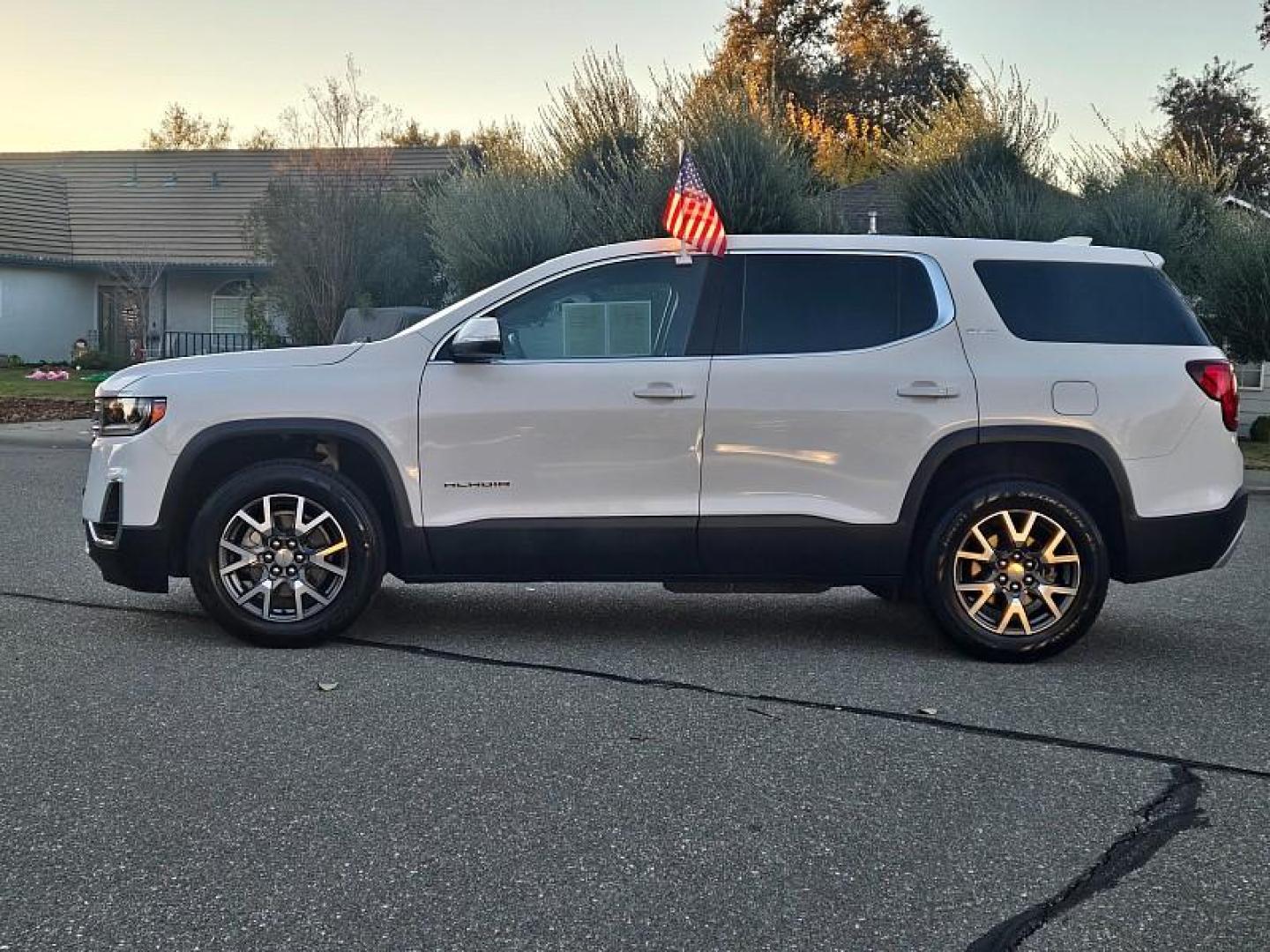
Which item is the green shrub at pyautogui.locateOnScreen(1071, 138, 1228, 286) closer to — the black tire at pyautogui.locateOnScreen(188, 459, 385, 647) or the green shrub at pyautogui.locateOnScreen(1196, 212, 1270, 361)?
the green shrub at pyautogui.locateOnScreen(1196, 212, 1270, 361)

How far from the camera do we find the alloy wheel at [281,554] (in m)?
6.19

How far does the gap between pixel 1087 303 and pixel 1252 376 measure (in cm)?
2029

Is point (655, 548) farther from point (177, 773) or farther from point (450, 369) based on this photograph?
point (177, 773)

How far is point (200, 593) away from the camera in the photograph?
620 centimetres

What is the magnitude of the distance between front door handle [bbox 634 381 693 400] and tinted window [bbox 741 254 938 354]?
1.25 feet

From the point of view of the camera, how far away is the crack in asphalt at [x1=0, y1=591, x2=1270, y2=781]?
15.4 feet

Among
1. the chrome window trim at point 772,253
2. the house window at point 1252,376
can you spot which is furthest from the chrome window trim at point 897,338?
the house window at point 1252,376

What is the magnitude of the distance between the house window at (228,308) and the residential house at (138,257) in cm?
3

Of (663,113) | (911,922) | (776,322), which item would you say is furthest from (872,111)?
(911,922)

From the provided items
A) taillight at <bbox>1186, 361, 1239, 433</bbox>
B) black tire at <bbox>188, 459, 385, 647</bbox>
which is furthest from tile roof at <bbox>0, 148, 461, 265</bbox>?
taillight at <bbox>1186, 361, 1239, 433</bbox>

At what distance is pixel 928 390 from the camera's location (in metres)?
6.21

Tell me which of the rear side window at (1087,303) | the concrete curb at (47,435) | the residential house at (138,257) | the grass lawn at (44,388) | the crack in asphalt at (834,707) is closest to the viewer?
the crack in asphalt at (834,707)

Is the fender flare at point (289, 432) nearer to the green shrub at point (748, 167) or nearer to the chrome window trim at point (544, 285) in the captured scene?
the chrome window trim at point (544, 285)

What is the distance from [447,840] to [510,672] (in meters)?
2.02
